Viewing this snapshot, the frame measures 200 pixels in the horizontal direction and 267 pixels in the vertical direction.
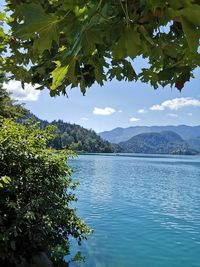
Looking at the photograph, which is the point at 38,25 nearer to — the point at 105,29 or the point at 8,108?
the point at 105,29

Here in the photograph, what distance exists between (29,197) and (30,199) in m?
0.14

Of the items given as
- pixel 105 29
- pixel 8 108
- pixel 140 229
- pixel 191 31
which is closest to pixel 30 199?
pixel 105 29

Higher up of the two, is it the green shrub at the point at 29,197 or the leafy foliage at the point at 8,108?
the leafy foliage at the point at 8,108

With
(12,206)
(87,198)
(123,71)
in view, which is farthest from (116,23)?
(87,198)

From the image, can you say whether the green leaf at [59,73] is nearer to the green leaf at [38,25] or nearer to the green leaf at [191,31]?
the green leaf at [38,25]

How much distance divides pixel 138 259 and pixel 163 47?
16.4 m

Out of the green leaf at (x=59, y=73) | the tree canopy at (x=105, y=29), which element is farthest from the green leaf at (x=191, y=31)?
the green leaf at (x=59, y=73)

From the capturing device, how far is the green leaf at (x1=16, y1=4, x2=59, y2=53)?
3.07 feet

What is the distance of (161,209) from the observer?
3161 cm

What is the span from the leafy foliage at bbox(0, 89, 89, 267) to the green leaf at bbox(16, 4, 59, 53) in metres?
6.70

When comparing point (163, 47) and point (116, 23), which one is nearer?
point (116, 23)

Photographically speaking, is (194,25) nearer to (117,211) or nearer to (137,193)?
(117,211)

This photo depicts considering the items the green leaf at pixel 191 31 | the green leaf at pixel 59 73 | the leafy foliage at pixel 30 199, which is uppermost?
the green leaf at pixel 191 31

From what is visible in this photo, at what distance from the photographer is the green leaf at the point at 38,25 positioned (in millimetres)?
936
